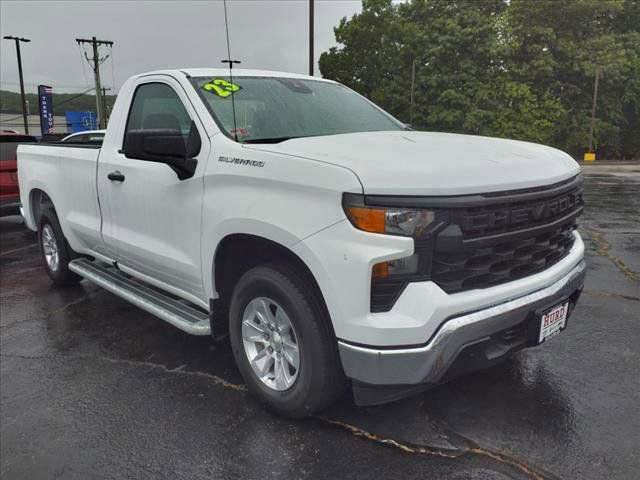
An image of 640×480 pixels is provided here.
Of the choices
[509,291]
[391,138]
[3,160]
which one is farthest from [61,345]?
[3,160]

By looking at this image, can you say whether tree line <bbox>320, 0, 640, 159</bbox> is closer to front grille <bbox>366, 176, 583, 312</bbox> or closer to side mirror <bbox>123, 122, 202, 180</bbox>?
side mirror <bbox>123, 122, 202, 180</bbox>

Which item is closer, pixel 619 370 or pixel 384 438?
pixel 384 438

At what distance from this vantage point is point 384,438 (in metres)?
2.78

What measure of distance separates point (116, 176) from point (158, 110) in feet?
1.87

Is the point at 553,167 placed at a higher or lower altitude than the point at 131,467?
higher

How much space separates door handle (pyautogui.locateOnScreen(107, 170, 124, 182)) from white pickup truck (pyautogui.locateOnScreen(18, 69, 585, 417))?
0.06ft

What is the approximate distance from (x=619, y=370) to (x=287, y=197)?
2468mm

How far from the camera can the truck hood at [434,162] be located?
91.3 inches

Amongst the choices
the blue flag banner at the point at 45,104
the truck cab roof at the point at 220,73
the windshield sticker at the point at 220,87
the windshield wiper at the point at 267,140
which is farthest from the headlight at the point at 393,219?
the blue flag banner at the point at 45,104

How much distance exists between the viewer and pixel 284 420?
2959mm

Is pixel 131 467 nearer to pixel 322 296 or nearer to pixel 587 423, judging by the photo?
pixel 322 296

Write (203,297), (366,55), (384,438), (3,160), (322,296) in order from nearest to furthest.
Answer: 1. (322,296)
2. (384,438)
3. (203,297)
4. (3,160)
5. (366,55)

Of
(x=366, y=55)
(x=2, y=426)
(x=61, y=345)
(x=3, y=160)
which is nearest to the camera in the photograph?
(x=2, y=426)

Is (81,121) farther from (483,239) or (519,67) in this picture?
(483,239)
